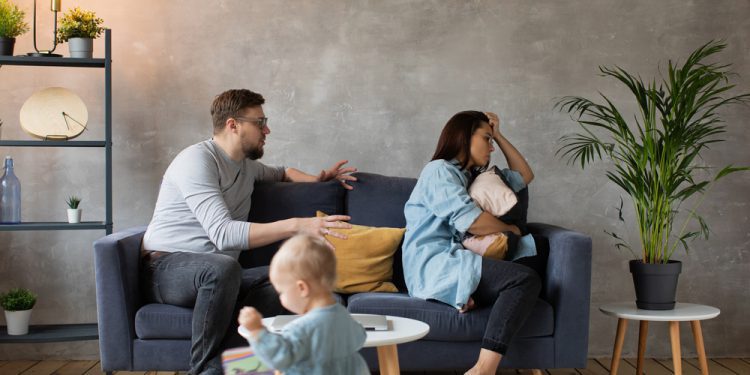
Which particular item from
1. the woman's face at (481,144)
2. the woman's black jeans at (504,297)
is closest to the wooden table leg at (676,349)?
the woman's black jeans at (504,297)

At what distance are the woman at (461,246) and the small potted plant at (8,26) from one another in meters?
1.89

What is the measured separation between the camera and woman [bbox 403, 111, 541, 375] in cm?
291

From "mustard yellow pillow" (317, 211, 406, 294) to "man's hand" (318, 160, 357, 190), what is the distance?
30 cm

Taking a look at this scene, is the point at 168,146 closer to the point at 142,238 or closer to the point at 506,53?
the point at 142,238

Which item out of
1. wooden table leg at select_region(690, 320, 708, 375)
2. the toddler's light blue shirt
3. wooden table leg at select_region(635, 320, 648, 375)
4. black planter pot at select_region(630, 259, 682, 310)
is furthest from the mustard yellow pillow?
the toddler's light blue shirt

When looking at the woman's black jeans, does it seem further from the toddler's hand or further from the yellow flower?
the yellow flower

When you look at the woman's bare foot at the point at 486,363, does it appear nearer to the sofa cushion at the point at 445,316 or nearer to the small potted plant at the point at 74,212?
the sofa cushion at the point at 445,316

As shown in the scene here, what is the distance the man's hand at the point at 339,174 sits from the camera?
11.9 feet

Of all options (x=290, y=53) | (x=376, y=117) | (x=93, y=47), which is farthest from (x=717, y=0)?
(x=93, y=47)

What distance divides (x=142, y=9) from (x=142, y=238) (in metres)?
1.27

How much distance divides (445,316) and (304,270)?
1.28m

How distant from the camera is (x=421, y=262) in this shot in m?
3.15

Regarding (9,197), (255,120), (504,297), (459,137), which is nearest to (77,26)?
(9,197)

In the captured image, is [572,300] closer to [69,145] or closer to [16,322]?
[69,145]
